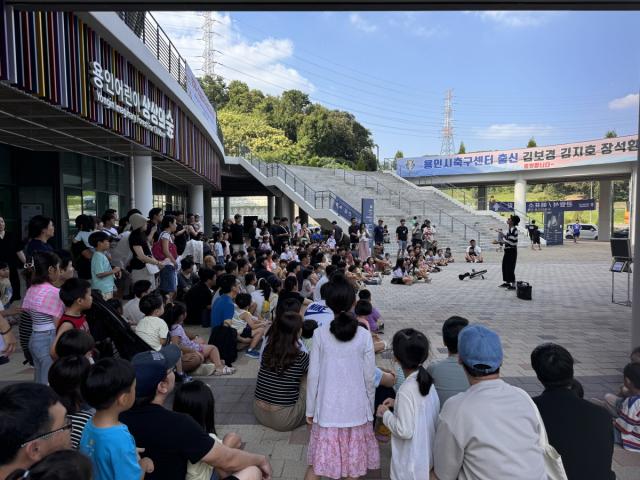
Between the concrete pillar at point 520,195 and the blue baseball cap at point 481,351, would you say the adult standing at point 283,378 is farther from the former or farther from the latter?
the concrete pillar at point 520,195

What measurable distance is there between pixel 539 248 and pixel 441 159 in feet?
45.9

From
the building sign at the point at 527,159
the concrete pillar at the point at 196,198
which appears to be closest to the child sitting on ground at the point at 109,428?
the concrete pillar at the point at 196,198

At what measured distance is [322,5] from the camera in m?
3.74

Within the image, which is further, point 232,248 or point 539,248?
point 539,248

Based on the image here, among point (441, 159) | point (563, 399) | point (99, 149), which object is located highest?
point (441, 159)

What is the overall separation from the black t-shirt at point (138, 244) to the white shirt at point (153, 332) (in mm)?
2334

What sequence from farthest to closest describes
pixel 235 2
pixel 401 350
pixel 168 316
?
1. pixel 168 316
2. pixel 235 2
3. pixel 401 350

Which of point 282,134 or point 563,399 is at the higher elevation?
point 282,134

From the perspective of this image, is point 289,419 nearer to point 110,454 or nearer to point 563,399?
point 110,454

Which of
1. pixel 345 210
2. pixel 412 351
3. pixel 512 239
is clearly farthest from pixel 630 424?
pixel 345 210

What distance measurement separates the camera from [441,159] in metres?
37.4

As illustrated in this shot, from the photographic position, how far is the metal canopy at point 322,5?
367 cm

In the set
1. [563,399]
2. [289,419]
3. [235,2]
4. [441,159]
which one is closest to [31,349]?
[289,419]

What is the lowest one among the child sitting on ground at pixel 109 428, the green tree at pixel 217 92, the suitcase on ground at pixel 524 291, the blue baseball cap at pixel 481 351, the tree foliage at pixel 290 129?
the suitcase on ground at pixel 524 291
